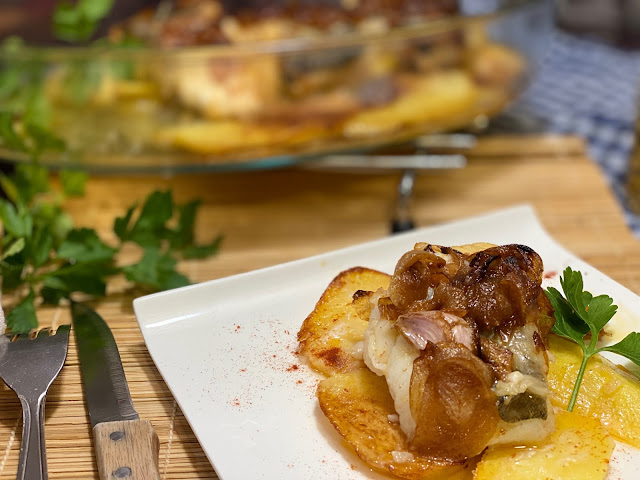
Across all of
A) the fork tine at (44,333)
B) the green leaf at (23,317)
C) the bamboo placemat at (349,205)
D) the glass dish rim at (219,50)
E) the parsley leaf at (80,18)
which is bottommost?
the bamboo placemat at (349,205)

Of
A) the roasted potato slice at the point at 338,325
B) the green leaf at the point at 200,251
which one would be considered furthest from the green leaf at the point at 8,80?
the roasted potato slice at the point at 338,325

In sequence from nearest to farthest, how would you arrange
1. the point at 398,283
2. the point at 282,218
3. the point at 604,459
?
the point at 604,459 → the point at 398,283 → the point at 282,218

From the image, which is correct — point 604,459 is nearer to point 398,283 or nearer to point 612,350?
point 612,350

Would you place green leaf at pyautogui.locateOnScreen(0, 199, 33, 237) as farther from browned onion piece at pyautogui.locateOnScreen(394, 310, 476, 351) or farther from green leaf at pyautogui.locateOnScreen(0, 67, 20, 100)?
browned onion piece at pyautogui.locateOnScreen(394, 310, 476, 351)

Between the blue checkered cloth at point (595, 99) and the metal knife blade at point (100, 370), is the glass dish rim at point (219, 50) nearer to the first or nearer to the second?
the metal knife blade at point (100, 370)

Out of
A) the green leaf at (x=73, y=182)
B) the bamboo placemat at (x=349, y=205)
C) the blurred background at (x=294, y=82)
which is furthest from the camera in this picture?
the blurred background at (x=294, y=82)

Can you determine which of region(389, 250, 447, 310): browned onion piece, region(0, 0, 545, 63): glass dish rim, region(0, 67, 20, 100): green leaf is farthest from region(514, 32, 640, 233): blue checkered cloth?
region(0, 67, 20, 100): green leaf

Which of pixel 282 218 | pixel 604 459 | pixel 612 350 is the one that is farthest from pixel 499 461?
pixel 282 218
